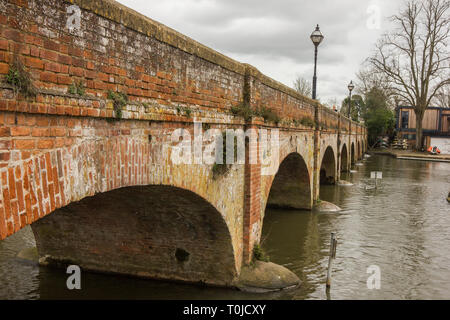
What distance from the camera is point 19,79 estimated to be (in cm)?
274

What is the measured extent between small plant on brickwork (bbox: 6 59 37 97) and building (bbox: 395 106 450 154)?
171ft

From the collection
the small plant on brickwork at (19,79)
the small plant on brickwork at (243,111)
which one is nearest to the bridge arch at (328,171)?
the small plant on brickwork at (243,111)

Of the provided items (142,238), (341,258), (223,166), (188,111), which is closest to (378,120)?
(341,258)

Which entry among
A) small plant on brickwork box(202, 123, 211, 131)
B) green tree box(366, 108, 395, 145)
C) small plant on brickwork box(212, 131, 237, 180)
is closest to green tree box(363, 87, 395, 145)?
green tree box(366, 108, 395, 145)

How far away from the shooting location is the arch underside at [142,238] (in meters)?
7.03

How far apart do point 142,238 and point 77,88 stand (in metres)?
Answer: 5.05

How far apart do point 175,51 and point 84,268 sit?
5.76 metres

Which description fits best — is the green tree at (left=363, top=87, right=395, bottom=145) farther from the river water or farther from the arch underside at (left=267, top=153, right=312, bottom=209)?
the arch underside at (left=267, top=153, right=312, bottom=209)

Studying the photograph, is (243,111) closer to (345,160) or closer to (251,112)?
(251,112)

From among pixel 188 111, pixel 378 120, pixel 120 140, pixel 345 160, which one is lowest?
pixel 345 160

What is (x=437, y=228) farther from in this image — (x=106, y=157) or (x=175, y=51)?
(x=106, y=157)

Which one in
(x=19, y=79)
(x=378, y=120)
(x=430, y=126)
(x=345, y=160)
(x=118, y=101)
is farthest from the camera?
(x=378, y=120)

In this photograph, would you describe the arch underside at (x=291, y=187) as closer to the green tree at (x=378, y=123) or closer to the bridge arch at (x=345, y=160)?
the bridge arch at (x=345, y=160)
